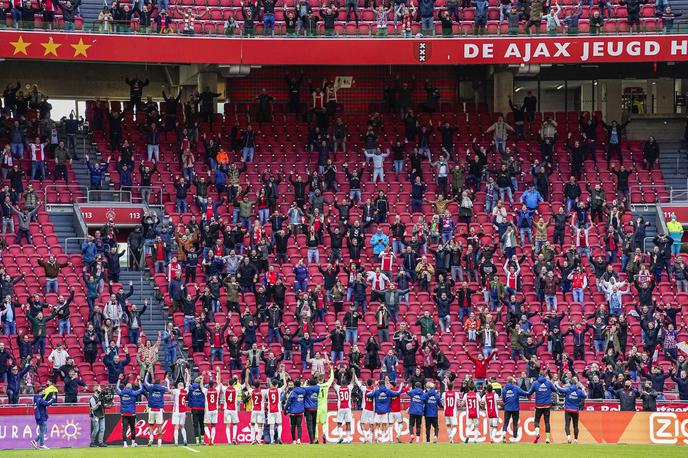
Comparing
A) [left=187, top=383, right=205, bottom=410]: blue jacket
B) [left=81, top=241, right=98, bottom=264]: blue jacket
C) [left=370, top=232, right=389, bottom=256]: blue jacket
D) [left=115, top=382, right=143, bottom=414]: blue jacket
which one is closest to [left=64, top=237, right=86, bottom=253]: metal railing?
[left=81, top=241, right=98, bottom=264]: blue jacket

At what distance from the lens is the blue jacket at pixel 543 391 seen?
32.3 meters

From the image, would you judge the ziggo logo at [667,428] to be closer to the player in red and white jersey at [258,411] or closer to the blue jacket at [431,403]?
the blue jacket at [431,403]

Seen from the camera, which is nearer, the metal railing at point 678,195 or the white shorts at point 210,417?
the white shorts at point 210,417

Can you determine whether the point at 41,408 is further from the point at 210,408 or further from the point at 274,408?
the point at 274,408

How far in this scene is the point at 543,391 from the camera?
106 feet

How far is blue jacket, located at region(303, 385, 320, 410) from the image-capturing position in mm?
32625

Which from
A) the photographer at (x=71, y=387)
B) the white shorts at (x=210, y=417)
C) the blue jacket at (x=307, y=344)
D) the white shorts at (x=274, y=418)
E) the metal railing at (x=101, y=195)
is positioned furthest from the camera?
the metal railing at (x=101, y=195)

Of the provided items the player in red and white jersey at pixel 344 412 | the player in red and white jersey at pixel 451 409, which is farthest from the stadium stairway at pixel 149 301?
the player in red and white jersey at pixel 451 409

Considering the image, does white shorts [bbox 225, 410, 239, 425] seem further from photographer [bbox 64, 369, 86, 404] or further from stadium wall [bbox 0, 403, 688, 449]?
photographer [bbox 64, 369, 86, 404]

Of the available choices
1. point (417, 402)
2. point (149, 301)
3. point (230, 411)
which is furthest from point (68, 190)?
point (417, 402)

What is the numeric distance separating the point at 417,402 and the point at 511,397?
1925 mm

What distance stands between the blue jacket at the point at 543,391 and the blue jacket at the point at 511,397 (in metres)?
0.34

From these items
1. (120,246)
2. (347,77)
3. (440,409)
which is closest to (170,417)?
(440,409)

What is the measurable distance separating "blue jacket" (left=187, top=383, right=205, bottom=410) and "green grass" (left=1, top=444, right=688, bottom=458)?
1.09 metres
